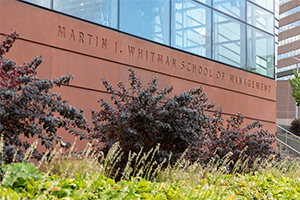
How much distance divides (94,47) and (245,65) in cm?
705

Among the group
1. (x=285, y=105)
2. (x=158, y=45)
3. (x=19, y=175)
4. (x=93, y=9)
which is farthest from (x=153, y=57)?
(x=285, y=105)

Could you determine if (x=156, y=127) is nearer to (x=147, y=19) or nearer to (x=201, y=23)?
(x=147, y=19)

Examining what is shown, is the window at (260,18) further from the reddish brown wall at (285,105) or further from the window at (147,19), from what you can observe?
the reddish brown wall at (285,105)

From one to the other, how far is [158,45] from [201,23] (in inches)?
99.0

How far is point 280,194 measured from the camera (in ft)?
16.4

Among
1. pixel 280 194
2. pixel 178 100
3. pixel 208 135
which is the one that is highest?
pixel 178 100

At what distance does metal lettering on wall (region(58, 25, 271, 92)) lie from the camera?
8.58m

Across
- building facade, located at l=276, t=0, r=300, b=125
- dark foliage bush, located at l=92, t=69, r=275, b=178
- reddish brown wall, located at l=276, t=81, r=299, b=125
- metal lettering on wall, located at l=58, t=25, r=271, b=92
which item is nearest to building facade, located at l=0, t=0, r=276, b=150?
metal lettering on wall, located at l=58, t=25, r=271, b=92

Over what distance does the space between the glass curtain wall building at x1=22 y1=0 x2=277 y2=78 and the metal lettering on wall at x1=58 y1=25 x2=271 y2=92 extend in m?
0.46

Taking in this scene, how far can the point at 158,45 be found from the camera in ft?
34.2

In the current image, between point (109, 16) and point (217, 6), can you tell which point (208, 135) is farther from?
point (217, 6)

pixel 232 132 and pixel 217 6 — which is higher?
pixel 217 6

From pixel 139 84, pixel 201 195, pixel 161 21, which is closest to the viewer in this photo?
pixel 201 195

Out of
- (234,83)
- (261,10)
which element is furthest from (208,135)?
(261,10)
